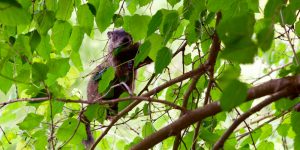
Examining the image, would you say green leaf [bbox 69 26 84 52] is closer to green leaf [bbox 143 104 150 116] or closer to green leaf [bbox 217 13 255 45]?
green leaf [bbox 143 104 150 116]

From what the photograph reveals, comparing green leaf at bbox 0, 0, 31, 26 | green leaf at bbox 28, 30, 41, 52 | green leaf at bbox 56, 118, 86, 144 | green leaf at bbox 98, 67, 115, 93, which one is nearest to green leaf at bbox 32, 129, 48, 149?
green leaf at bbox 56, 118, 86, 144

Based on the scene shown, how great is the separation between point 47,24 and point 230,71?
24.1 inches

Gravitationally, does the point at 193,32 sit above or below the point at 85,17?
below

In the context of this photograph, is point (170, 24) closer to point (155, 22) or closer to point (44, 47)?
point (155, 22)

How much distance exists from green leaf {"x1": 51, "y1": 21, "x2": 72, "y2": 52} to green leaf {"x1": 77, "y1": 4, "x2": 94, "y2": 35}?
0.05 meters

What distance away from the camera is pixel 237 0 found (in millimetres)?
986

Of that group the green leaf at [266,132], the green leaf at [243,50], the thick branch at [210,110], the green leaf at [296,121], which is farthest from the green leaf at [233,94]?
the green leaf at [266,132]

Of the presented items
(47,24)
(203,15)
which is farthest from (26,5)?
(203,15)

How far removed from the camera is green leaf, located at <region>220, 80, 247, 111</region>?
20.6 inches

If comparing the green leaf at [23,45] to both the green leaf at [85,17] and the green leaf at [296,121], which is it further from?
the green leaf at [296,121]

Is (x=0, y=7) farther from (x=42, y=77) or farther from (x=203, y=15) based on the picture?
(x=203, y=15)

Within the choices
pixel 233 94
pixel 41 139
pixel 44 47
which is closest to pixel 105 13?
pixel 44 47

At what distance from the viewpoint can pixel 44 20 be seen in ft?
3.38

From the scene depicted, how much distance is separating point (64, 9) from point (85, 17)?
0.06 meters
